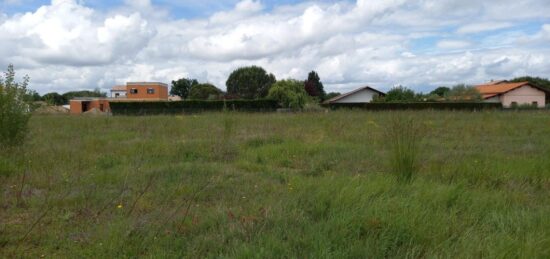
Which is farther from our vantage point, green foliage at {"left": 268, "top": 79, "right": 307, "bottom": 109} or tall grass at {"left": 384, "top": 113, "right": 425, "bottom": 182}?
green foliage at {"left": 268, "top": 79, "right": 307, "bottom": 109}

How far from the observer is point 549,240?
3.64 metres

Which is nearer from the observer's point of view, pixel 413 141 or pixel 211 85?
pixel 413 141

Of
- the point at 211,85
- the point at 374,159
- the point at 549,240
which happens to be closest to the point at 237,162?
the point at 374,159

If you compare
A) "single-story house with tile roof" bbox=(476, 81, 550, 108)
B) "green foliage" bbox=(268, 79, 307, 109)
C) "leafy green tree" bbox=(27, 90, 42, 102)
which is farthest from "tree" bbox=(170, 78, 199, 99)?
"leafy green tree" bbox=(27, 90, 42, 102)

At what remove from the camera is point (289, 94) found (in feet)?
147

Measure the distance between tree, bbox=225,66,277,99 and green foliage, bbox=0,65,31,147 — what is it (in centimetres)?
6766

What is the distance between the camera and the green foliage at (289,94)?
140ft

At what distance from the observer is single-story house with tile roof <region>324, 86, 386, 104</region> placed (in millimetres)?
68438

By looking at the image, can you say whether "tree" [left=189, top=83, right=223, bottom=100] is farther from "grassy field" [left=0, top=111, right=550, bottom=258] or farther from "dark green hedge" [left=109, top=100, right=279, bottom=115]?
"grassy field" [left=0, top=111, right=550, bottom=258]

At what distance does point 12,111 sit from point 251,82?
6969cm

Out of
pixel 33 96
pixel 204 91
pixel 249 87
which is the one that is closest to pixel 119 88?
pixel 204 91

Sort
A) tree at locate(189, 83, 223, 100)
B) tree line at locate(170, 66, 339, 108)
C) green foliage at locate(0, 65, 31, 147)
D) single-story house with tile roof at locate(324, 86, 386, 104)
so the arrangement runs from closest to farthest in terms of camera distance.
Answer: green foliage at locate(0, 65, 31, 147) → single-story house with tile roof at locate(324, 86, 386, 104) → tree line at locate(170, 66, 339, 108) → tree at locate(189, 83, 223, 100)

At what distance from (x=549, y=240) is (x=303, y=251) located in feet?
7.01

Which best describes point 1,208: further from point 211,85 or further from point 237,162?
point 211,85
